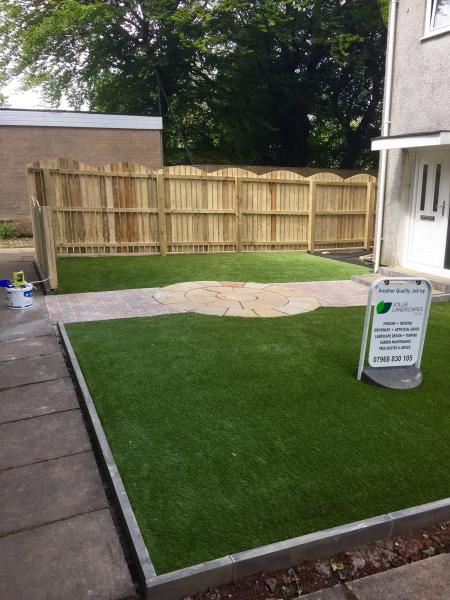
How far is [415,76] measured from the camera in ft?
28.2

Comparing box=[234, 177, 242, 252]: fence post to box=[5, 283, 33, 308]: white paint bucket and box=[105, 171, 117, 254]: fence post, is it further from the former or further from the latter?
box=[5, 283, 33, 308]: white paint bucket

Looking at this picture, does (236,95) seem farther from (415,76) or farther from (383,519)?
(383,519)

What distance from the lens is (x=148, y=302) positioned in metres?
7.34

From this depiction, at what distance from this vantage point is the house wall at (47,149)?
16125 millimetres

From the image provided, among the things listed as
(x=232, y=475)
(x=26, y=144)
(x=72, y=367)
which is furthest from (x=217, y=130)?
(x=232, y=475)

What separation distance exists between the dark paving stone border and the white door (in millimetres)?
6974

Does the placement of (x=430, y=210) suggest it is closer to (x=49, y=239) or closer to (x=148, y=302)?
(x=148, y=302)

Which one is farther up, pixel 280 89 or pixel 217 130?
pixel 280 89

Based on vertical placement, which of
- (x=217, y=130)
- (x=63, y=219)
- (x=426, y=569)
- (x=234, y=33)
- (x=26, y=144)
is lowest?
(x=426, y=569)

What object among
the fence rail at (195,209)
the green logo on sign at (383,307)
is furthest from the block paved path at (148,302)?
the fence rail at (195,209)

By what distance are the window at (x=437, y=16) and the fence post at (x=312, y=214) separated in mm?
4756

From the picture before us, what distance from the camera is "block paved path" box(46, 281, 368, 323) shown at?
21.9ft

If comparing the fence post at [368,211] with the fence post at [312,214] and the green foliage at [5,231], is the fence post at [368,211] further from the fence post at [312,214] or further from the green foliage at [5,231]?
the green foliage at [5,231]

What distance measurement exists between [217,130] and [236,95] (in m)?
2.42
